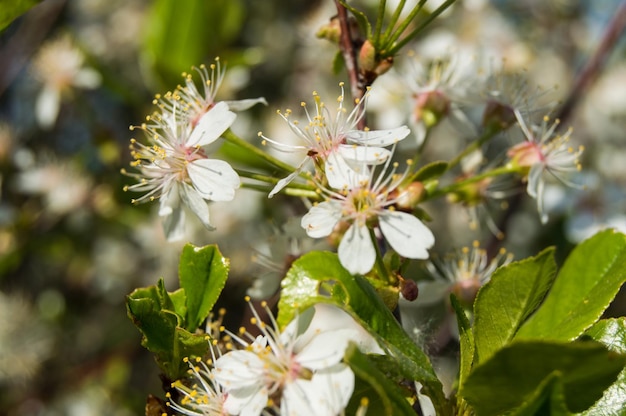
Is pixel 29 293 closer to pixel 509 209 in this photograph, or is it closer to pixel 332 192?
pixel 509 209

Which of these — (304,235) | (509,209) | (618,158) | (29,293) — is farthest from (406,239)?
(29,293)

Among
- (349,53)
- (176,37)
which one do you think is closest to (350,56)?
(349,53)

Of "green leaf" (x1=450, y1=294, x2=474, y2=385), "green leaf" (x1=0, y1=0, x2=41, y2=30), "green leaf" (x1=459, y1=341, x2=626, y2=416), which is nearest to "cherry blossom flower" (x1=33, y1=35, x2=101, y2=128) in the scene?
"green leaf" (x1=0, y1=0, x2=41, y2=30)

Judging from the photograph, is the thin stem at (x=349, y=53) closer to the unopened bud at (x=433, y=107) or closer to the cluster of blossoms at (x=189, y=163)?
the cluster of blossoms at (x=189, y=163)

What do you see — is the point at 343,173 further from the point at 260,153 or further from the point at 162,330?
the point at 162,330

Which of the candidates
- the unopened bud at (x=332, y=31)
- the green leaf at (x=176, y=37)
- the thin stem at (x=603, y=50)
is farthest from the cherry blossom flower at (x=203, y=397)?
the thin stem at (x=603, y=50)

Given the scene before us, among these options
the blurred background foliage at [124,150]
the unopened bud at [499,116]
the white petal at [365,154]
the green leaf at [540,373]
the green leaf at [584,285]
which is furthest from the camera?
the blurred background foliage at [124,150]
